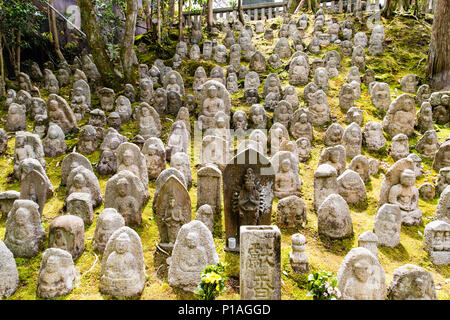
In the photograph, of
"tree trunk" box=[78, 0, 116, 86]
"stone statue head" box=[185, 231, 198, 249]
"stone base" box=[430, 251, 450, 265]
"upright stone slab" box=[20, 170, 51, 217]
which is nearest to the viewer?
"stone statue head" box=[185, 231, 198, 249]

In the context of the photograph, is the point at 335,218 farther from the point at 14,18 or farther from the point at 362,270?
the point at 14,18

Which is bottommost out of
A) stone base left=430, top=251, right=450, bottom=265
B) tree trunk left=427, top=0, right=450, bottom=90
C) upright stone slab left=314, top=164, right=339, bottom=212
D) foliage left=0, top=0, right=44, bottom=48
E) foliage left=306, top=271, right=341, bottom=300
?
stone base left=430, top=251, right=450, bottom=265

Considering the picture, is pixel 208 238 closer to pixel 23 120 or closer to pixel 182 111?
pixel 182 111

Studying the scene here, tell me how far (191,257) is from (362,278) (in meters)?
2.22

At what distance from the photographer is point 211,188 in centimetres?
639

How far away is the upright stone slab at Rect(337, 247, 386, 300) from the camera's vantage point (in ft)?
13.8

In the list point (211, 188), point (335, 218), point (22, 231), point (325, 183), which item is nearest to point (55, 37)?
point (22, 231)

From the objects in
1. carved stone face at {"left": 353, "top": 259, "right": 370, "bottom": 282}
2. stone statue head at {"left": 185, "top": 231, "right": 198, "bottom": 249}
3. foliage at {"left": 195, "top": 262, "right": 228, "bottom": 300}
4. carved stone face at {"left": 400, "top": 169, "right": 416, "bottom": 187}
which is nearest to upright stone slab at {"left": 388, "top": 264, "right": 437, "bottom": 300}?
carved stone face at {"left": 353, "top": 259, "right": 370, "bottom": 282}

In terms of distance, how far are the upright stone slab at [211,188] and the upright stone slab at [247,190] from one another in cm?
80

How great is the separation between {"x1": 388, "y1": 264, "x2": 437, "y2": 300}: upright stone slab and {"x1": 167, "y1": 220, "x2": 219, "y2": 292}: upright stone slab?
2338 mm

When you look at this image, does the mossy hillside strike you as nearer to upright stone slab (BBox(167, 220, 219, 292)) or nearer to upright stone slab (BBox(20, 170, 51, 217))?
upright stone slab (BBox(167, 220, 219, 292))

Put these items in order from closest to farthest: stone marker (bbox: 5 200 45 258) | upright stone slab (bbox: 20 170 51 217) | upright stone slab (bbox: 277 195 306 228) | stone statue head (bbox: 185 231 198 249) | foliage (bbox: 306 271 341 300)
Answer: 1. foliage (bbox: 306 271 341 300)
2. stone statue head (bbox: 185 231 198 249)
3. stone marker (bbox: 5 200 45 258)
4. upright stone slab (bbox: 277 195 306 228)
5. upright stone slab (bbox: 20 170 51 217)

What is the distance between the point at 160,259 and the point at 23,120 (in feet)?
24.0

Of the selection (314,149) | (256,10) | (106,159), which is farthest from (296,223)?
(256,10)
